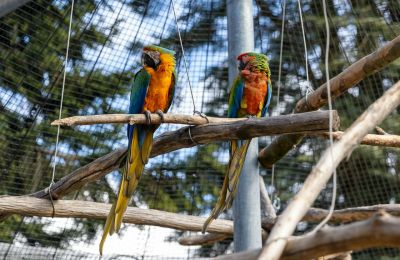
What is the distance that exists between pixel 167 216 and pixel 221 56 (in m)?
1.51

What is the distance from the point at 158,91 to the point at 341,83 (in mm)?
795

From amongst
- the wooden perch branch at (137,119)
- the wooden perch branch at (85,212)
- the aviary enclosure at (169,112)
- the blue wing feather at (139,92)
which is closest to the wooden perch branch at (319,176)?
the wooden perch branch at (137,119)

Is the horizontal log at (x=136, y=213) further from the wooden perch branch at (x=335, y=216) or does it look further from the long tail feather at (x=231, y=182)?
the long tail feather at (x=231, y=182)

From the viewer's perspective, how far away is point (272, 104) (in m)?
4.44

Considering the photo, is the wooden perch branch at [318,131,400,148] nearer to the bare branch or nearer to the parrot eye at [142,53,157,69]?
the parrot eye at [142,53,157,69]

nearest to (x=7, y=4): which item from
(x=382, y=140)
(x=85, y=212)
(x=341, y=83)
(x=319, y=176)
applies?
(x=85, y=212)

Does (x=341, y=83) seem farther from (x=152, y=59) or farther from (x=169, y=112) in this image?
(x=169, y=112)

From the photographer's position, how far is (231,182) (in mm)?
2621

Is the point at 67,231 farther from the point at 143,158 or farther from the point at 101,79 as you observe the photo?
the point at 143,158

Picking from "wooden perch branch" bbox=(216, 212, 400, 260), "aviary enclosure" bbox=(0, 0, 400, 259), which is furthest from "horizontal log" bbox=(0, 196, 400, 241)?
"wooden perch branch" bbox=(216, 212, 400, 260)

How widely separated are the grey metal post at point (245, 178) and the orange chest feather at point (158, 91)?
410mm

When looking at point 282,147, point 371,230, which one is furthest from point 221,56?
point 371,230

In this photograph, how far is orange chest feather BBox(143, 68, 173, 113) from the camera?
2.86 meters

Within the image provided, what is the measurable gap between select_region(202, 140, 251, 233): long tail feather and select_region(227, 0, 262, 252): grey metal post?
234 millimetres
